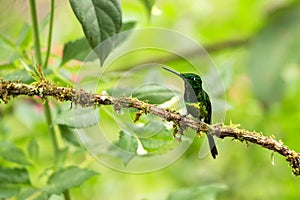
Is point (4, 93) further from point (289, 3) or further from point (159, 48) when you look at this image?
point (289, 3)

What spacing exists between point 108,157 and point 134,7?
0.79 meters

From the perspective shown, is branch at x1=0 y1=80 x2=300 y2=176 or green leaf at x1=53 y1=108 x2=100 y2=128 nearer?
branch at x1=0 y1=80 x2=300 y2=176

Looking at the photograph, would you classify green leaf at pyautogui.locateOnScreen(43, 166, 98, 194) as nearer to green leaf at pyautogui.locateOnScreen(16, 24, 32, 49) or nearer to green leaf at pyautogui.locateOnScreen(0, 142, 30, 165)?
green leaf at pyautogui.locateOnScreen(0, 142, 30, 165)

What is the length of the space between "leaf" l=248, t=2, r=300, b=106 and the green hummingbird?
0.94 m

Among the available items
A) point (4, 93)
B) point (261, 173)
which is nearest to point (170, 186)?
point (261, 173)

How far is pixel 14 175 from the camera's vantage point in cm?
72

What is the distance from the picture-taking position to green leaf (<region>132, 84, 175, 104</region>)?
55cm

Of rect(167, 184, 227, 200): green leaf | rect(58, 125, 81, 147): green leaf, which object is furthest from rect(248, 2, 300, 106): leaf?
rect(58, 125, 81, 147): green leaf

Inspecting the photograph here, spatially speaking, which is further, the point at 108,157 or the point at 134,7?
the point at 134,7

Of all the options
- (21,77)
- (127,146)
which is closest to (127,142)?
(127,146)

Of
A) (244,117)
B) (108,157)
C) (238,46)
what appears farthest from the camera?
(238,46)

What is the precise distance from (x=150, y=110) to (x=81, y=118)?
15 centimetres

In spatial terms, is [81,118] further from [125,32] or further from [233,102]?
[233,102]

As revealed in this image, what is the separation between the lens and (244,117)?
133 cm
